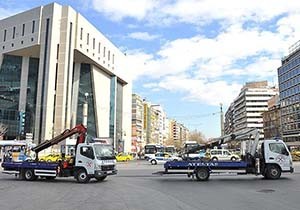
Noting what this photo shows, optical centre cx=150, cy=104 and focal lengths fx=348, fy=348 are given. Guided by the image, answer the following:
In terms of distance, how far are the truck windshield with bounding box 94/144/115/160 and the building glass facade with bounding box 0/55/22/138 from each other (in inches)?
2416

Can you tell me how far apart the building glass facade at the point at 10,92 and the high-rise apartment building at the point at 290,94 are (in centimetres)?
7772

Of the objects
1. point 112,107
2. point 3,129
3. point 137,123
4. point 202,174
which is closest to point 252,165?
point 202,174

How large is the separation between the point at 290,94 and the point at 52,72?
74.5 metres

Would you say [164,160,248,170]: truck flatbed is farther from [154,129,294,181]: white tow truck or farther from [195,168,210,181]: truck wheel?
[195,168,210,181]: truck wheel

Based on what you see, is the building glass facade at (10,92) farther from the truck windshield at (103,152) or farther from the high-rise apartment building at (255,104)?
the high-rise apartment building at (255,104)

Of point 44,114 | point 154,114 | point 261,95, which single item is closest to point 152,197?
point 44,114

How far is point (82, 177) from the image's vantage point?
2094cm

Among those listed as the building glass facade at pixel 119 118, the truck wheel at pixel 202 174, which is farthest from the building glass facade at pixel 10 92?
the truck wheel at pixel 202 174

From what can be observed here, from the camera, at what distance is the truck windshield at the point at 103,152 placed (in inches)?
830

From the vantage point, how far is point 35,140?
239 feet

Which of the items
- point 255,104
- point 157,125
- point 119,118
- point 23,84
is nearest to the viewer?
point 23,84

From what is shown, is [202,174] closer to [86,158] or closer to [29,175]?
[86,158]

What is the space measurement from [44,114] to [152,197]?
205 ft

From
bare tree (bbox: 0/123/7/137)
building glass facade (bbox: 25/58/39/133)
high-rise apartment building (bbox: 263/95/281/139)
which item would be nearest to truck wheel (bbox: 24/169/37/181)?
bare tree (bbox: 0/123/7/137)
